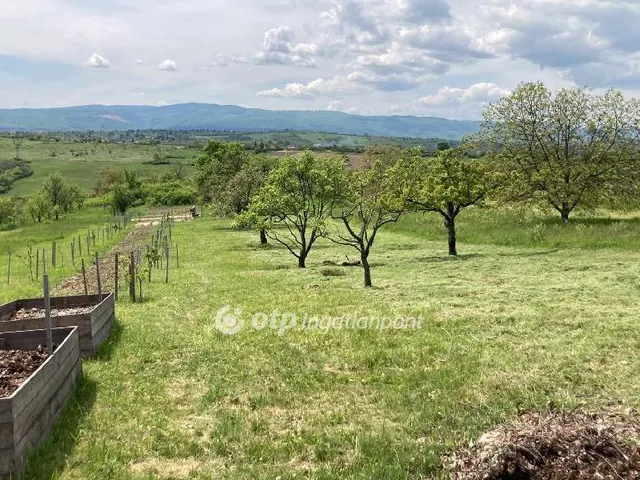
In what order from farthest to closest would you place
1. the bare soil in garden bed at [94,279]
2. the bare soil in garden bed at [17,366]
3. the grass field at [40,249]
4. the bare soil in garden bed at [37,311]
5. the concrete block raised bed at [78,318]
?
the grass field at [40,249] < the bare soil in garden bed at [94,279] < the bare soil in garden bed at [37,311] < the concrete block raised bed at [78,318] < the bare soil in garden bed at [17,366]

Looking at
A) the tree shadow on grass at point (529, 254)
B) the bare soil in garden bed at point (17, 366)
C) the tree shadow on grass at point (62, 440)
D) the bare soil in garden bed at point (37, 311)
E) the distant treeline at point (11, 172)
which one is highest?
the bare soil in garden bed at point (17, 366)

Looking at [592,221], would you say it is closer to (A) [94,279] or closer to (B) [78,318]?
(A) [94,279]

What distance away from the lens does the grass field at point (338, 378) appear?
7586 mm

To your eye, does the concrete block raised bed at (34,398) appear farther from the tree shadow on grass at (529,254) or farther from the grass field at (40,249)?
the tree shadow on grass at (529,254)

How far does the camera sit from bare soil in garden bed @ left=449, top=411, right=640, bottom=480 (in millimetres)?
6090

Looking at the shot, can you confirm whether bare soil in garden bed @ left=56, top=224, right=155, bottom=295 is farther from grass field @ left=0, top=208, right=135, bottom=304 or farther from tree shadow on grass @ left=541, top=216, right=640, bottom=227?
tree shadow on grass @ left=541, top=216, right=640, bottom=227

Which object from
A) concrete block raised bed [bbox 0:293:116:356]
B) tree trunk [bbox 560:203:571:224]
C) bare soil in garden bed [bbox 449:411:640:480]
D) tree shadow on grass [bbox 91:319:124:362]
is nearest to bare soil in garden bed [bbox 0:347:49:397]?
concrete block raised bed [bbox 0:293:116:356]

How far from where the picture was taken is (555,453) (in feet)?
21.0

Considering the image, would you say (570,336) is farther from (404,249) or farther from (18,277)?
(18,277)

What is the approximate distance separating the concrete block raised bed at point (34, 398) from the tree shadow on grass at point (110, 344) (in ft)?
5.13

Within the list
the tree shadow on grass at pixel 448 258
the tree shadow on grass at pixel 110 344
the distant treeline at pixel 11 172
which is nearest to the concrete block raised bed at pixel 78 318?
the tree shadow on grass at pixel 110 344

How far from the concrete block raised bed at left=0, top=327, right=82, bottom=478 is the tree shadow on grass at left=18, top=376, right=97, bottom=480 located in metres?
0.11

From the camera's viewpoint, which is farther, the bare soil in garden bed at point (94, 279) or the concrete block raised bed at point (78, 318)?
the bare soil in garden bed at point (94, 279)

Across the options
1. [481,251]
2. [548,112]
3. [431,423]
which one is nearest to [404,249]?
[481,251]
